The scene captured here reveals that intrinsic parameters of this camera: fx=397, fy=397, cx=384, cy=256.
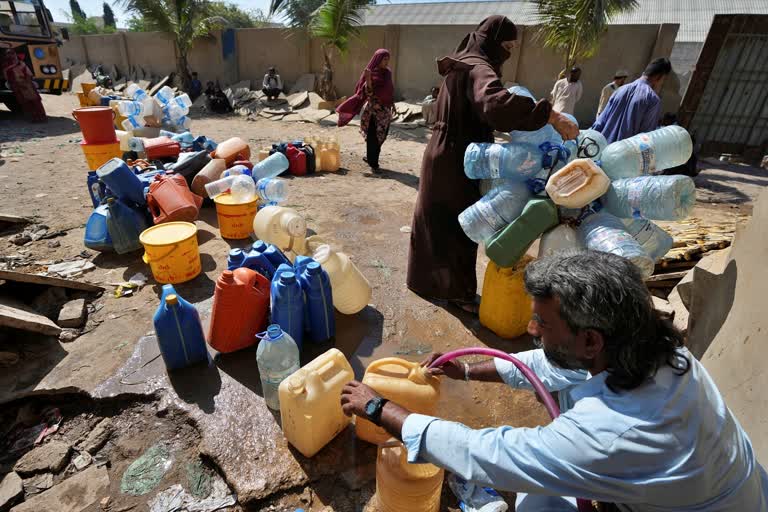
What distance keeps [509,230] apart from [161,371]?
225 cm

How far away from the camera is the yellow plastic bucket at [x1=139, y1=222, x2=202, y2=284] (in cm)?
303

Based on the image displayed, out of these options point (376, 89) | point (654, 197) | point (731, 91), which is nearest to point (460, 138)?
point (654, 197)

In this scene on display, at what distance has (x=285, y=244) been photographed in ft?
11.4

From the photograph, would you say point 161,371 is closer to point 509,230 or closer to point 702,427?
point 509,230

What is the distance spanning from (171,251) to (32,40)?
36.2ft

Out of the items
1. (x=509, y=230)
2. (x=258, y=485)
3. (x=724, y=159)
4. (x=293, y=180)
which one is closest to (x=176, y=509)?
(x=258, y=485)

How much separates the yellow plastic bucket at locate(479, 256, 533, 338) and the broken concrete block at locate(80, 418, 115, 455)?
2376 mm

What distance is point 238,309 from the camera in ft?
7.72

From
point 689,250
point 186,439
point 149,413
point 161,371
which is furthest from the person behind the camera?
point 689,250

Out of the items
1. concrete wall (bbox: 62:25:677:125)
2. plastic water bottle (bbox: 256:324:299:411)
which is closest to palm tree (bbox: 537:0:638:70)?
concrete wall (bbox: 62:25:677:125)

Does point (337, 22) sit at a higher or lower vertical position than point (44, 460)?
higher

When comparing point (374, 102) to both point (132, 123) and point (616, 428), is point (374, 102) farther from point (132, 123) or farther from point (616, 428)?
point (616, 428)

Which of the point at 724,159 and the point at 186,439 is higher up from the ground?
the point at 724,159

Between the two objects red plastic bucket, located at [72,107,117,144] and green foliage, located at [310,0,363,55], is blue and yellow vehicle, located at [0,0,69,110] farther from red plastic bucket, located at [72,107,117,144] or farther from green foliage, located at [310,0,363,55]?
red plastic bucket, located at [72,107,117,144]
